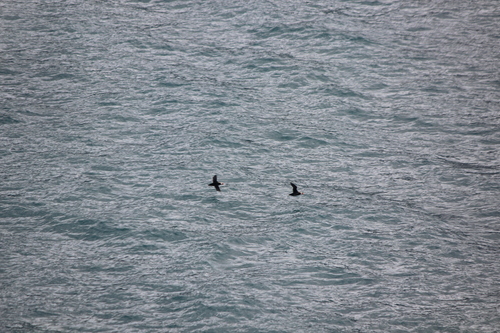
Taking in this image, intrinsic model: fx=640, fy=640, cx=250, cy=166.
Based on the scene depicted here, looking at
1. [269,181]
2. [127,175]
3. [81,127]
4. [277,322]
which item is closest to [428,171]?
[269,181]

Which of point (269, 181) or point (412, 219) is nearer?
point (412, 219)

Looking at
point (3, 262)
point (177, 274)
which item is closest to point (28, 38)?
point (3, 262)

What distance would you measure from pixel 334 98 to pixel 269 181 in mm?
10151

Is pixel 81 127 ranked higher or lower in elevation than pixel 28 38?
lower

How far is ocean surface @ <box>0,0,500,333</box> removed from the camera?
29094 millimetres

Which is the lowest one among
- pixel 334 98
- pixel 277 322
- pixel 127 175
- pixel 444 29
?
pixel 277 322

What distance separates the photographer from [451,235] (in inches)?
1294

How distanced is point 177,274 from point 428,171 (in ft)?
52.3

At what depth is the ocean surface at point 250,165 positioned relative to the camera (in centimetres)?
2909

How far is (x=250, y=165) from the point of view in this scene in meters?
37.8

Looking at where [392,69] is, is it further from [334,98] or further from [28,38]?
[28,38]

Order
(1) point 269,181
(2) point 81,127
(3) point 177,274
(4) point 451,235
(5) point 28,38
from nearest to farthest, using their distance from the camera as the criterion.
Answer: (3) point 177,274, (4) point 451,235, (1) point 269,181, (2) point 81,127, (5) point 28,38

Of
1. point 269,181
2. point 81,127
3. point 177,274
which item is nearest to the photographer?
point 177,274

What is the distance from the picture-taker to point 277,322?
28.0 m
